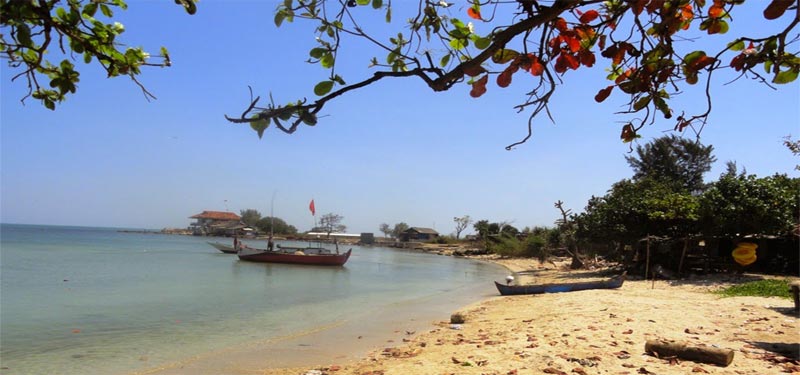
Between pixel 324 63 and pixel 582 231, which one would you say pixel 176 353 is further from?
pixel 582 231

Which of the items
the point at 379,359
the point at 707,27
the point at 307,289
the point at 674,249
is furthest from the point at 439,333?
the point at 307,289

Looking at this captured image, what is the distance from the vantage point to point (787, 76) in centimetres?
208

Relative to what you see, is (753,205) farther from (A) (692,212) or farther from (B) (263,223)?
(B) (263,223)

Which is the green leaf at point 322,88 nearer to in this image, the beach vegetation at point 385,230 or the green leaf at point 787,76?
the green leaf at point 787,76

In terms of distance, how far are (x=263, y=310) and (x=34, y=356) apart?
5743 millimetres

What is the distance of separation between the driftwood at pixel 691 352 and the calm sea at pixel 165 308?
6.82 meters

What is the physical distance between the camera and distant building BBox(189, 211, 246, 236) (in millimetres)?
87062

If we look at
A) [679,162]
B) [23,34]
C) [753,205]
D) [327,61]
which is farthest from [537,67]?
[679,162]

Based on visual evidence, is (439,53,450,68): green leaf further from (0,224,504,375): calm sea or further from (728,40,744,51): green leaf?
(0,224,504,375): calm sea

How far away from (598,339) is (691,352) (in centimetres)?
146

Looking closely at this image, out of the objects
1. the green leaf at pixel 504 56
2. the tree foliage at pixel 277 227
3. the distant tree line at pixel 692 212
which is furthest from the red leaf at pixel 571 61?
the tree foliage at pixel 277 227

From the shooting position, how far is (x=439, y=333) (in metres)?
8.86

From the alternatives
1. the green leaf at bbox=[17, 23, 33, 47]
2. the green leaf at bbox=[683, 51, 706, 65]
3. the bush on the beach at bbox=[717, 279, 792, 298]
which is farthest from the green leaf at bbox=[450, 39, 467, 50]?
the bush on the beach at bbox=[717, 279, 792, 298]

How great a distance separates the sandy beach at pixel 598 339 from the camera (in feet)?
15.4
